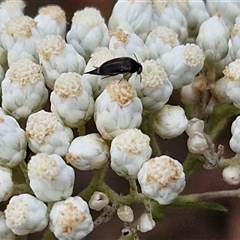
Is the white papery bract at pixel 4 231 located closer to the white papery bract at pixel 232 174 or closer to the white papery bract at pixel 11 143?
the white papery bract at pixel 11 143

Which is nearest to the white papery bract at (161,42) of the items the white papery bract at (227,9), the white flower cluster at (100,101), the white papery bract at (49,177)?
the white flower cluster at (100,101)

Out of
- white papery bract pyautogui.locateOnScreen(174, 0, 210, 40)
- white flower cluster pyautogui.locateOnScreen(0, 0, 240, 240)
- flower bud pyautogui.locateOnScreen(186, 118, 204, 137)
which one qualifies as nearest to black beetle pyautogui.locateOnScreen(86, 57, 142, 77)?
white flower cluster pyautogui.locateOnScreen(0, 0, 240, 240)

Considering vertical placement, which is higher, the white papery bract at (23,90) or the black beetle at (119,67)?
the black beetle at (119,67)

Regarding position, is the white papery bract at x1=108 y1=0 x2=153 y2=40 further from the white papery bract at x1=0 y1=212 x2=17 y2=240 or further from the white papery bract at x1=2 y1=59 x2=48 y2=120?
the white papery bract at x1=0 y1=212 x2=17 y2=240

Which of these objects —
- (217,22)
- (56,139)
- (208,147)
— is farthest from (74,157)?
(217,22)

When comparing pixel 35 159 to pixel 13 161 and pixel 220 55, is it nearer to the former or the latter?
pixel 13 161

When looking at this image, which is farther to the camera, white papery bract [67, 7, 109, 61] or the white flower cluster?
white papery bract [67, 7, 109, 61]
